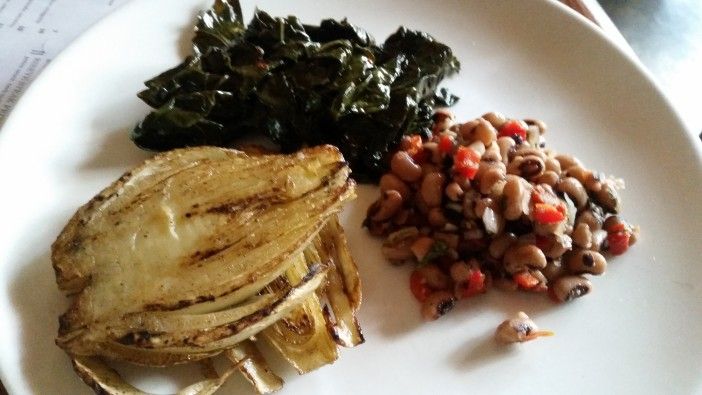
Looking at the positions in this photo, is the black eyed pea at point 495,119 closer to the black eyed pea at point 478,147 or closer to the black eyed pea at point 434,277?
the black eyed pea at point 478,147

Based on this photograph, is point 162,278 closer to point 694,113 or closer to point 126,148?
point 126,148

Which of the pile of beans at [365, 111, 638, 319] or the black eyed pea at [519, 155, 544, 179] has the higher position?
the black eyed pea at [519, 155, 544, 179]

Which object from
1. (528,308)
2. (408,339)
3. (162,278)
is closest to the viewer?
(162,278)

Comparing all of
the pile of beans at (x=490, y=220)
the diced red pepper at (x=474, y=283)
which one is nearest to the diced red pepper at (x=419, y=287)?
the pile of beans at (x=490, y=220)

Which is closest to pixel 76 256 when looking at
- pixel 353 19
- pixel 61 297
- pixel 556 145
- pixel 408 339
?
pixel 61 297

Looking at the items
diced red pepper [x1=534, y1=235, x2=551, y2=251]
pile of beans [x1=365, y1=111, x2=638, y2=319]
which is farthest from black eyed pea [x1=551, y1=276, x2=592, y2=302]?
diced red pepper [x1=534, y1=235, x2=551, y2=251]

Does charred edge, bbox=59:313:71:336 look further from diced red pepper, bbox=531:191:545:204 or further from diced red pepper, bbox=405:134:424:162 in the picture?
diced red pepper, bbox=531:191:545:204

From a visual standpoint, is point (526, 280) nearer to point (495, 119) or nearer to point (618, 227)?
point (618, 227)
